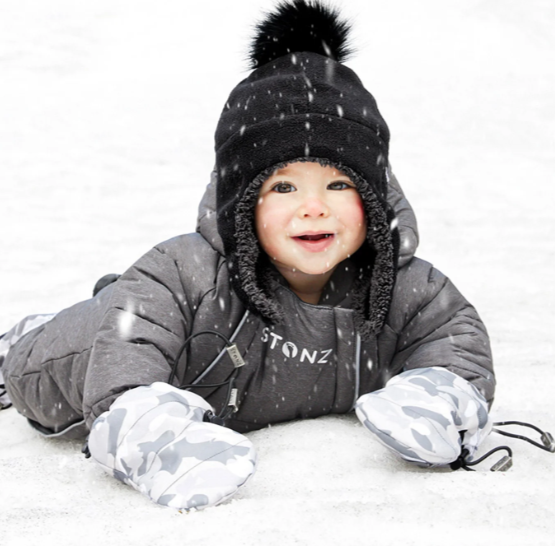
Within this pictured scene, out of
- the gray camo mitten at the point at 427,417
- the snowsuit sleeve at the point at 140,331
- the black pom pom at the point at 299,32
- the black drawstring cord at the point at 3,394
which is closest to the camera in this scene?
the gray camo mitten at the point at 427,417

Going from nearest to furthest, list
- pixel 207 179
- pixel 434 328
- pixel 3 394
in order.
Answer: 1. pixel 434 328
2. pixel 3 394
3. pixel 207 179

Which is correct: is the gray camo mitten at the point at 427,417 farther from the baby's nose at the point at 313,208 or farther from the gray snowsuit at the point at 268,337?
the baby's nose at the point at 313,208

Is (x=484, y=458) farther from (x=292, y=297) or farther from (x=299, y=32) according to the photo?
(x=299, y=32)

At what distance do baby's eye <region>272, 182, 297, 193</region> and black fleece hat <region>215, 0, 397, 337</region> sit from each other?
43mm

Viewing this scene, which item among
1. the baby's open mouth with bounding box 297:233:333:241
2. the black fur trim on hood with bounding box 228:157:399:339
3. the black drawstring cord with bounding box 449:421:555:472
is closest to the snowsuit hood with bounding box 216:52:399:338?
the black fur trim on hood with bounding box 228:157:399:339

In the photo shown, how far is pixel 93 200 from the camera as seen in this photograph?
4746 mm

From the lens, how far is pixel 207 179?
519 centimetres

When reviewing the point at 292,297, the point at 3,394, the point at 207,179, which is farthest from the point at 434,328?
the point at 207,179

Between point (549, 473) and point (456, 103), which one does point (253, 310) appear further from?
point (456, 103)

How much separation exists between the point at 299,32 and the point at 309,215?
0.52 meters

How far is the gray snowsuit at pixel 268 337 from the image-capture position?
1.78 meters

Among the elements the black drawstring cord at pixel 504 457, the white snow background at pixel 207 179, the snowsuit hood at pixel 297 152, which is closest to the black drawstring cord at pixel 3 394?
the white snow background at pixel 207 179

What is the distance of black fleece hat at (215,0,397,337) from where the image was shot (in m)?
1.78

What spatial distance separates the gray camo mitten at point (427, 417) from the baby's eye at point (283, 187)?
0.49m
